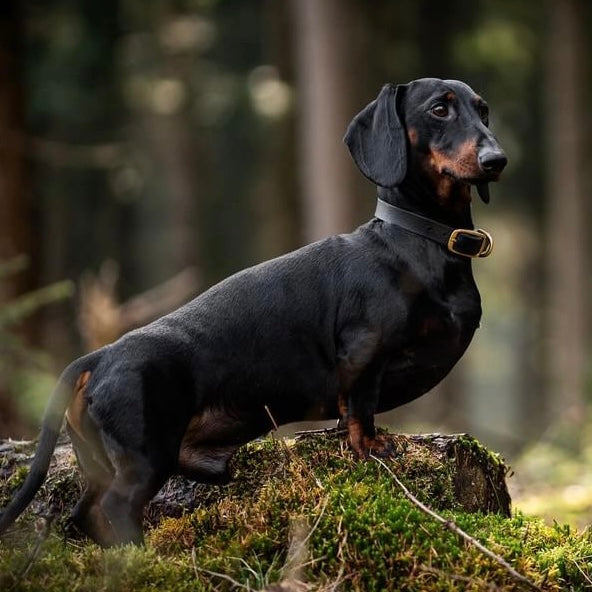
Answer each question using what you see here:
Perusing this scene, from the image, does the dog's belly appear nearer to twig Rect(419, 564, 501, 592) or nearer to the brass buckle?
the brass buckle

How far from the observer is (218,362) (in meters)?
4.21

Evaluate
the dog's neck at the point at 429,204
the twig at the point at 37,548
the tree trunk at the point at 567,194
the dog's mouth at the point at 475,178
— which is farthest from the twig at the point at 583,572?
the tree trunk at the point at 567,194

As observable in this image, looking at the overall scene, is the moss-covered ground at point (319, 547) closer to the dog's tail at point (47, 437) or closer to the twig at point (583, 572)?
the twig at point (583, 572)

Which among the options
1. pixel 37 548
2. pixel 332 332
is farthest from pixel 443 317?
pixel 37 548

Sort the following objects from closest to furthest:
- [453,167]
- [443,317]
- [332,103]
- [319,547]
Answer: [319,547]
[453,167]
[443,317]
[332,103]

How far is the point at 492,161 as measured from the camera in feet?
12.9

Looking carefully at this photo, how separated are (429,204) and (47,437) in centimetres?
189

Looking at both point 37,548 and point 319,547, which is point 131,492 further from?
point 319,547

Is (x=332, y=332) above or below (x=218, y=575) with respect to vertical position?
above

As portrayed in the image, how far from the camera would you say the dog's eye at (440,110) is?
4.23 meters

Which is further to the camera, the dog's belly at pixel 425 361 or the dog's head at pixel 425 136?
the dog's belly at pixel 425 361

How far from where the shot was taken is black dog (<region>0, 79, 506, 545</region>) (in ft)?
13.3

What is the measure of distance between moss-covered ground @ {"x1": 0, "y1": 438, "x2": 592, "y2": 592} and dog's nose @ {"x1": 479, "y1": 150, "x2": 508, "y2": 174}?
1352 mm

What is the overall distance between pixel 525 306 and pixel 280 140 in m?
9.94
